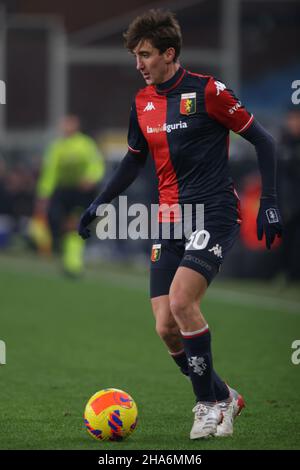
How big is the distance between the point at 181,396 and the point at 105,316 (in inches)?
190

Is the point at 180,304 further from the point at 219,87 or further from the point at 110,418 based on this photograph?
the point at 219,87

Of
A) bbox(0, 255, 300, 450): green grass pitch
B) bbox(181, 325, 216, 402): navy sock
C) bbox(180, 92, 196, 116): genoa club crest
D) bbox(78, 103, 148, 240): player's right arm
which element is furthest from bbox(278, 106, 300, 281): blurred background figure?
bbox(181, 325, 216, 402): navy sock

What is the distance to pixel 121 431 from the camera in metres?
6.05

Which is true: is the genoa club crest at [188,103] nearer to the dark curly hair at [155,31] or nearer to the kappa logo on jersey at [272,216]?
the dark curly hair at [155,31]

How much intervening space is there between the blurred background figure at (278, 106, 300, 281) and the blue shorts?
27.4 feet

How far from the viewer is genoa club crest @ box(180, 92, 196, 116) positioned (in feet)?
20.5

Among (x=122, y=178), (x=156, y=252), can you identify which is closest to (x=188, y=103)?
(x=122, y=178)

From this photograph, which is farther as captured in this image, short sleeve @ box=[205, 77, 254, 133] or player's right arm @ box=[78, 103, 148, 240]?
player's right arm @ box=[78, 103, 148, 240]

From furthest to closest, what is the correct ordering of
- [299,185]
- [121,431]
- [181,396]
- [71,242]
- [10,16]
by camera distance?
[10,16] < [71,242] < [299,185] < [181,396] < [121,431]

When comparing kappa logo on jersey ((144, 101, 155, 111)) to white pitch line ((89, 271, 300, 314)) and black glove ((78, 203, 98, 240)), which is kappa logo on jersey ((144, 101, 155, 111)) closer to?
black glove ((78, 203, 98, 240))

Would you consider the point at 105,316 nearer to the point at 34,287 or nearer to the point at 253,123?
the point at 34,287

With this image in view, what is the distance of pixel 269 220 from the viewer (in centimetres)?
614

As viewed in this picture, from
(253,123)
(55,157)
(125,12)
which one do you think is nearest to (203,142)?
(253,123)

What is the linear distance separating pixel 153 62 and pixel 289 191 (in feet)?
28.7
